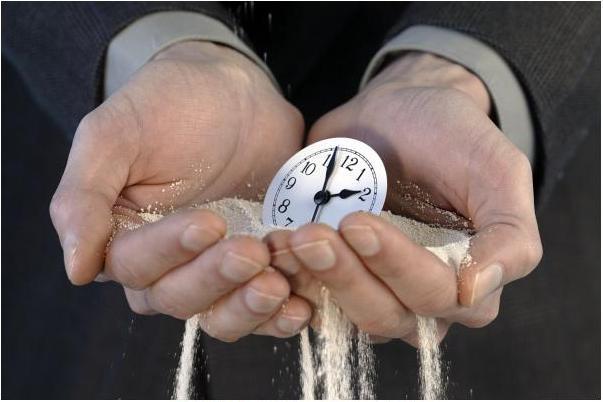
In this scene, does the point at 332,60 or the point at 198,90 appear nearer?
the point at 198,90

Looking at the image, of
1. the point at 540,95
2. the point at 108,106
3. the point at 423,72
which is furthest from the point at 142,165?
the point at 540,95

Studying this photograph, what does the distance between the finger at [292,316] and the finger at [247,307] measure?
0.04 ft

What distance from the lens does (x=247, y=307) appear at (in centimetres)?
68

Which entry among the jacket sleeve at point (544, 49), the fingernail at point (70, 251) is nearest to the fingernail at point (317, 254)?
the fingernail at point (70, 251)

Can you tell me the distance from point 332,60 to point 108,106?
545mm

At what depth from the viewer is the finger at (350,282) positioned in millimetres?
630

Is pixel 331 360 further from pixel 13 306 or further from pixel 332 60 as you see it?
pixel 13 306

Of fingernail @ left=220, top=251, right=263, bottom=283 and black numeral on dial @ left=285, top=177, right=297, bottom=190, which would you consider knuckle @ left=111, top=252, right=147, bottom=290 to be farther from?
black numeral on dial @ left=285, top=177, right=297, bottom=190

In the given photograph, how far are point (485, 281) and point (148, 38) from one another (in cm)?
59

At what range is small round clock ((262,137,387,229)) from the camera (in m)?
0.85

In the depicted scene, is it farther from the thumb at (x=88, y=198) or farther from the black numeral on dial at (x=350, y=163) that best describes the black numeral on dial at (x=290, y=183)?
the thumb at (x=88, y=198)

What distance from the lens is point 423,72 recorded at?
105cm

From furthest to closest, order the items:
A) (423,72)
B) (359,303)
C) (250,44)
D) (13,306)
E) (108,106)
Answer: (13,306) → (250,44) → (423,72) → (108,106) → (359,303)

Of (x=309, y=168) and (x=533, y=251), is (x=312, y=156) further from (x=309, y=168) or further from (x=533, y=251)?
(x=533, y=251)
